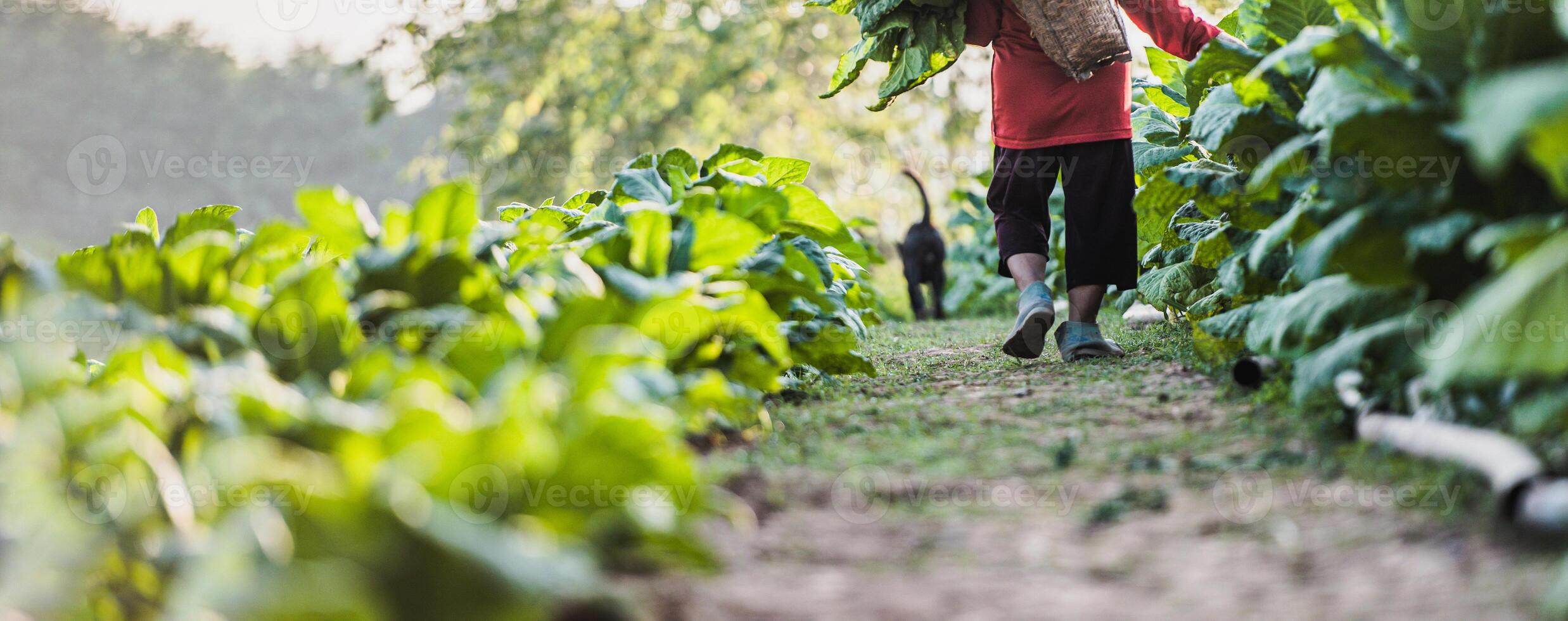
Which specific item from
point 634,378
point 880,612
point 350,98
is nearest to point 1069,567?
point 880,612

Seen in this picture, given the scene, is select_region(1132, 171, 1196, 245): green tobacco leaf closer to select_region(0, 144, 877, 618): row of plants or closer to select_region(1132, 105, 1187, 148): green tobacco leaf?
select_region(1132, 105, 1187, 148): green tobacco leaf

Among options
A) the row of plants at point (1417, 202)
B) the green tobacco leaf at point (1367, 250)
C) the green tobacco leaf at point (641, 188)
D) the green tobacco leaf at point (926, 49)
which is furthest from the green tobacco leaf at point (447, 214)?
the green tobacco leaf at point (926, 49)

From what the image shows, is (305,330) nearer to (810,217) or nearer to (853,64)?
(810,217)

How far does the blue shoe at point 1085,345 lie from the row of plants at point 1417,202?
1.08 metres

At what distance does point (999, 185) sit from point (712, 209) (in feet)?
5.53

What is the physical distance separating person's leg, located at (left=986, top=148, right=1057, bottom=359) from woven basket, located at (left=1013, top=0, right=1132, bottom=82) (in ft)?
1.27

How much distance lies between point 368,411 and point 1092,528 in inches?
51.7

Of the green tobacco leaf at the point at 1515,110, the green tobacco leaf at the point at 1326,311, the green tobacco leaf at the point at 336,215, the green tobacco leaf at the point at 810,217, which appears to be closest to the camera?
the green tobacco leaf at the point at 1515,110

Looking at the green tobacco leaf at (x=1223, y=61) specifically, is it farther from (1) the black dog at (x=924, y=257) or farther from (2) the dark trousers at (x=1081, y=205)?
(1) the black dog at (x=924, y=257)

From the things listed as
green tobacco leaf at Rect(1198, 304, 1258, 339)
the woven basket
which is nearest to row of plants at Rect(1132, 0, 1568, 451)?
green tobacco leaf at Rect(1198, 304, 1258, 339)

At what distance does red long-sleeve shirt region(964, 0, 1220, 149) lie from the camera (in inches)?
158

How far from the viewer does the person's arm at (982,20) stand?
4.19 meters

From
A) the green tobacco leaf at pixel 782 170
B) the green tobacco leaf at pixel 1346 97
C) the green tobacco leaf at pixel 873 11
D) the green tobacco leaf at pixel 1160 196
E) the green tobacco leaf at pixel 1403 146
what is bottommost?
the green tobacco leaf at pixel 1403 146

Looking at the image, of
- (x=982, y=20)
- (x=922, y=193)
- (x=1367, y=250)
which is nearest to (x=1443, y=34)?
(x=1367, y=250)
